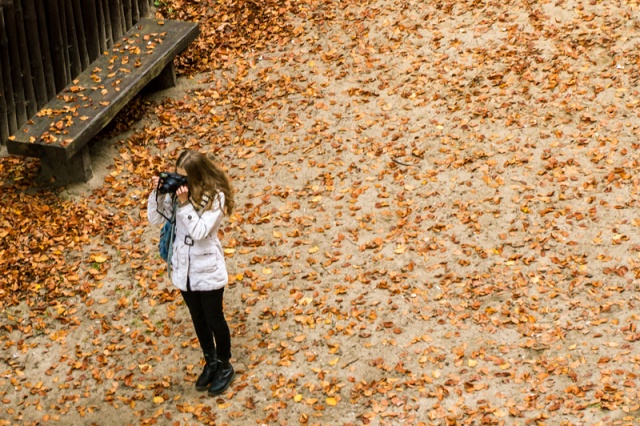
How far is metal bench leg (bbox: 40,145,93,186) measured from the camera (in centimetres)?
966

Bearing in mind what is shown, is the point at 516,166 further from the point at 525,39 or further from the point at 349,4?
the point at 349,4

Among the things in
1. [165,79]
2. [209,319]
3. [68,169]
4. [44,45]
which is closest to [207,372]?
[209,319]

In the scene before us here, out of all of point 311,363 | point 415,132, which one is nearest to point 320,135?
point 415,132

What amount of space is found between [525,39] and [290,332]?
5.53 metres

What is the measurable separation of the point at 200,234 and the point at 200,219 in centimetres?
12

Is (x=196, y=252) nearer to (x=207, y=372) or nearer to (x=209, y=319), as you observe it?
(x=209, y=319)

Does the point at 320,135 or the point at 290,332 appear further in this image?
the point at 320,135

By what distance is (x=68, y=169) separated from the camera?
31.8ft

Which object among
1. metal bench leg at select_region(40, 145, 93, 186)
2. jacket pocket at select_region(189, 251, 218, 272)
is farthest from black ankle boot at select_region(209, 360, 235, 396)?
metal bench leg at select_region(40, 145, 93, 186)

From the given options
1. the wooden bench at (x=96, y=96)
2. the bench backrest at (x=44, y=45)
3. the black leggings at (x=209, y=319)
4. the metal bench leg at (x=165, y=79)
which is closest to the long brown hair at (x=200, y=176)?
the black leggings at (x=209, y=319)

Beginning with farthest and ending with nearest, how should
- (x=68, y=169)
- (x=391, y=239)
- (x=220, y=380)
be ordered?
→ 1. (x=68, y=169)
2. (x=391, y=239)
3. (x=220, y=380)

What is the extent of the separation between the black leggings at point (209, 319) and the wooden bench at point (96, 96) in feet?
11.4

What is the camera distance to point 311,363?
7.22 meters

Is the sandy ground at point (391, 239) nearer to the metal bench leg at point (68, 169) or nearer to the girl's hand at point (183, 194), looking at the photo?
the metal bench leg at point (68, 169)
